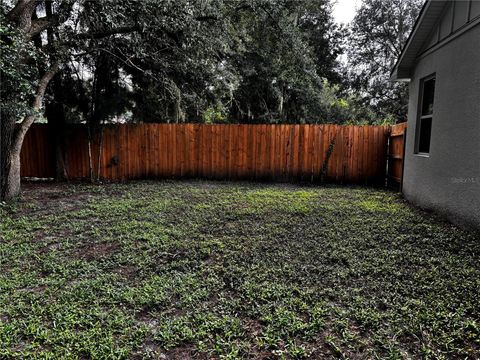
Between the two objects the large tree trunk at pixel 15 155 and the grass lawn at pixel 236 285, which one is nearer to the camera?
the grass lawn at pixel 236 285

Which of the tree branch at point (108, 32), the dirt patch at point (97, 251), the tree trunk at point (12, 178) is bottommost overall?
the dirt patch at point (97, 251)

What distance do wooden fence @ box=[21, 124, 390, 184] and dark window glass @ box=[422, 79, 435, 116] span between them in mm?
2295

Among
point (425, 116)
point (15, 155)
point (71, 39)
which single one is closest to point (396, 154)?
point (425, 116)

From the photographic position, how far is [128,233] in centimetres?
386

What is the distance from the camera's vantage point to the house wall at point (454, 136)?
3.84 metres

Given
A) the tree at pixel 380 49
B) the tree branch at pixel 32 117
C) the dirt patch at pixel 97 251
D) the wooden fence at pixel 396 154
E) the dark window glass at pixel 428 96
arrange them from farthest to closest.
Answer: the tree at pixel 380 49 < the wooden fence at pixel 396 154 < the tree branch at pixel 32 117 < the dark window glass at pixel 428 96 < the dirt patch at pixel 97 251

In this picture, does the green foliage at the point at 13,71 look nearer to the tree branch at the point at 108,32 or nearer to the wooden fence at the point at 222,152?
the tree branch at the point at 108,32

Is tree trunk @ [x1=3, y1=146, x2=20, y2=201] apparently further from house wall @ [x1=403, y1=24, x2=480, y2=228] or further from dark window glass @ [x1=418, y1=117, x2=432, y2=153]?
dark window glass @ [x1=418, y1=117, x2=432, y2=153]

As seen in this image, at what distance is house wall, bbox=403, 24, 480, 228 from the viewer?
3.84m

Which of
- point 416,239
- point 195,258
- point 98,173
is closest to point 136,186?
point 98,173

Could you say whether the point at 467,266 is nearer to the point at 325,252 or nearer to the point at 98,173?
the point at 325,252

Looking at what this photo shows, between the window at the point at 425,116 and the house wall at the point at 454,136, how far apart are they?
21 centimetres

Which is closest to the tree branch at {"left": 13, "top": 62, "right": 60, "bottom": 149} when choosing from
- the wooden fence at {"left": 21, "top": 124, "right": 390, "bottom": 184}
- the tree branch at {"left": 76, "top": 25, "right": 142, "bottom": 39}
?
the tree branch at {"left": 76, "top": 25, "right": 142, "bottom": 39}

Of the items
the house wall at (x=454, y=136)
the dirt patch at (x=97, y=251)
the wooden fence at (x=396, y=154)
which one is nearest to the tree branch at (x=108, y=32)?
the dirt patch at (x=97, y=251)
